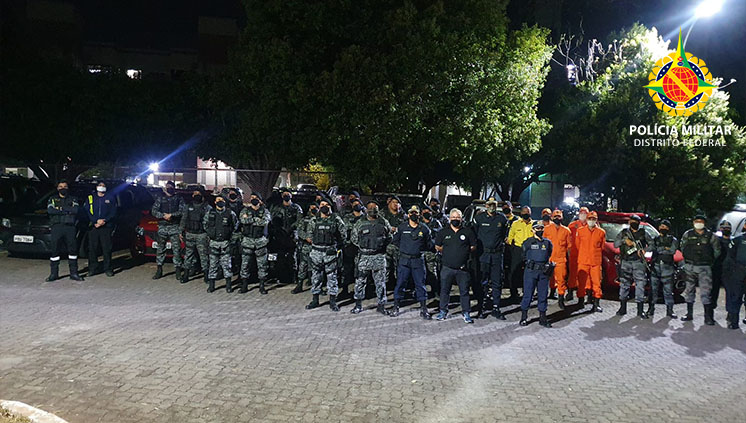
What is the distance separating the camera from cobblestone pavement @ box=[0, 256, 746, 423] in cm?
538

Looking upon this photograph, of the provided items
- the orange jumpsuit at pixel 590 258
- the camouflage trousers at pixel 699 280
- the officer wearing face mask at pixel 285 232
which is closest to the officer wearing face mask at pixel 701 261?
the camouflage trousers at pixel 699 280

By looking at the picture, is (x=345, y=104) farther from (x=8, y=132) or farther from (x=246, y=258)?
(x=8, y=132)

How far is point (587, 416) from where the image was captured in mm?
5340

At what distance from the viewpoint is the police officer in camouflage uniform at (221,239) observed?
34.7 ft

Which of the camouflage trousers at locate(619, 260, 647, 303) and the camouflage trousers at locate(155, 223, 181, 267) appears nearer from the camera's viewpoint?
the camouflage trousers at locate(619, 260, 647, 303)

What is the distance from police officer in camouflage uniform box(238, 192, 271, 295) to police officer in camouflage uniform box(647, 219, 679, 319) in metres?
6.72

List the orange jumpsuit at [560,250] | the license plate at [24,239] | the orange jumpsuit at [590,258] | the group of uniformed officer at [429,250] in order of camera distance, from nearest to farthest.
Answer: the group of uniformed officer at [429,250]
the orange jumpsuit at [590,258]
the orange jumpsuit at [560,250]
the license plate at [24,239]

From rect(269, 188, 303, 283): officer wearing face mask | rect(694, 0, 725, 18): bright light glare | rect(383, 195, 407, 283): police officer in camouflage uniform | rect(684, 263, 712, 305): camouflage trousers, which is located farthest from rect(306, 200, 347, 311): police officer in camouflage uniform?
rect(694, 0, 725, 18): bright light glare

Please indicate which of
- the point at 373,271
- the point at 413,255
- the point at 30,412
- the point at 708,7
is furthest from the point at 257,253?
the point at 708,7

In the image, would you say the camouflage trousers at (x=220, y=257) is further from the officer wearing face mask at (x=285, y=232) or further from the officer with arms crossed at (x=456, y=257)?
the officer with arms crossed at (x=456, y=257)

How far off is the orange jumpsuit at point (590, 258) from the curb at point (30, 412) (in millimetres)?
8314

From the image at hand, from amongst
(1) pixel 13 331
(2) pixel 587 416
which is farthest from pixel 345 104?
(2) pixel 587 416

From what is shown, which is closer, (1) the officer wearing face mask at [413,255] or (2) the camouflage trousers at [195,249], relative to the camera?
(1) the officer wearing face mask at [413,255]

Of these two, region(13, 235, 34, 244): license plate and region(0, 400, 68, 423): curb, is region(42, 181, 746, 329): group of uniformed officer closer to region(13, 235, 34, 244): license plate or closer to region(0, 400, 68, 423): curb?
region(13, 235, 34, 244): license plate
